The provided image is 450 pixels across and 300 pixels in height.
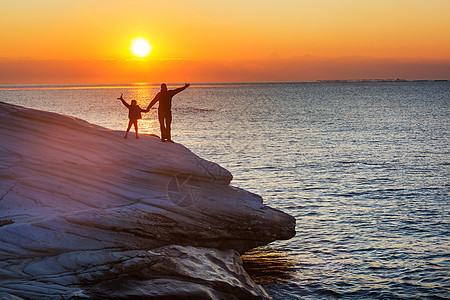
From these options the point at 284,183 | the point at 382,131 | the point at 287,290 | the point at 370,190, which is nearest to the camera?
the point at 287,290

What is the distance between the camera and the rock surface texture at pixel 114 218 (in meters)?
14.3

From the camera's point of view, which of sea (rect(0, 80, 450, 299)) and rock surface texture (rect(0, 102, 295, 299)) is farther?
sea (rect(0, 80, 450, 299))

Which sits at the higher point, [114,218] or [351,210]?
[114,218]

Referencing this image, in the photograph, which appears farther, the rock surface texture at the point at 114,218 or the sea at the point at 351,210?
the sea at the point at 351,210

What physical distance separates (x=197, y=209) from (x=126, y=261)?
4.93 m

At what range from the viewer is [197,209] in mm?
19547

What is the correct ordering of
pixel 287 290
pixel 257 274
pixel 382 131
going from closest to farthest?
pixel 287 290 < pixel 257 274 < pixel 382 131

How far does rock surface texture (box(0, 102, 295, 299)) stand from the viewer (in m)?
14.3

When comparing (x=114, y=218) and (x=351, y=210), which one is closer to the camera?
(x=114, y=218)

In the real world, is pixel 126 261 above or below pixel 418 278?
above

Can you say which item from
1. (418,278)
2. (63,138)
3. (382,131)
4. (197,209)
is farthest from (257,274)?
(382,131)

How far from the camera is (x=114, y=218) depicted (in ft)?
55.4

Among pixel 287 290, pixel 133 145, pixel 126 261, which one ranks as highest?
pixel 133 145

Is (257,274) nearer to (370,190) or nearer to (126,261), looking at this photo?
(126,261)
